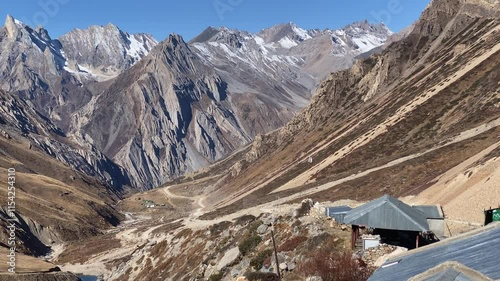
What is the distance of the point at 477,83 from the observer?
12150 centimetres

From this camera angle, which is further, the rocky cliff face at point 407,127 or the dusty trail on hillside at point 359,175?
the dusty trail on hillside at point 359,175

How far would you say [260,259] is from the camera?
37781mm

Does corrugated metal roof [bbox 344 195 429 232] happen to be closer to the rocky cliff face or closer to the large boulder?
the large boulder

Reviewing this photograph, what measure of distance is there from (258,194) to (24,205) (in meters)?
93.8

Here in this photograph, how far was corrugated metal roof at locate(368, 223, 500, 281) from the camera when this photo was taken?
41.3ft

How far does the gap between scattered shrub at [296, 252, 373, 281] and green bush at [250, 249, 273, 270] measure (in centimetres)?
848

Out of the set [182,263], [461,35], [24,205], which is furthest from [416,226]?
[24,205]

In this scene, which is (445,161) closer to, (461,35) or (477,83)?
(477,83)

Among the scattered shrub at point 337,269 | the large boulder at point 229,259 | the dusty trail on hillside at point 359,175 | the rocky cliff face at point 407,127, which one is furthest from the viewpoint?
the dusty trail on hillside at point 359,175

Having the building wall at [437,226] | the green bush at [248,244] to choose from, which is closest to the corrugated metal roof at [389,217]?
the building wall at [437,226]

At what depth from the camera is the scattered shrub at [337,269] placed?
23.6 meters

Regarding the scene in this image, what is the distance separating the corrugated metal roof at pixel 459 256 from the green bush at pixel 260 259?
18.9 m

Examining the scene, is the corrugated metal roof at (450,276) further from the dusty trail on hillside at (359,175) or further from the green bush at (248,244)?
the dusty trail on hillside at (359,175)

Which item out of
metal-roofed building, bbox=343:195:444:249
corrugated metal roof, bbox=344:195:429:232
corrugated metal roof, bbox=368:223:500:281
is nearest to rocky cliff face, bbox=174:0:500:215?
metal-roofed building, bbox=343:195:444:249
